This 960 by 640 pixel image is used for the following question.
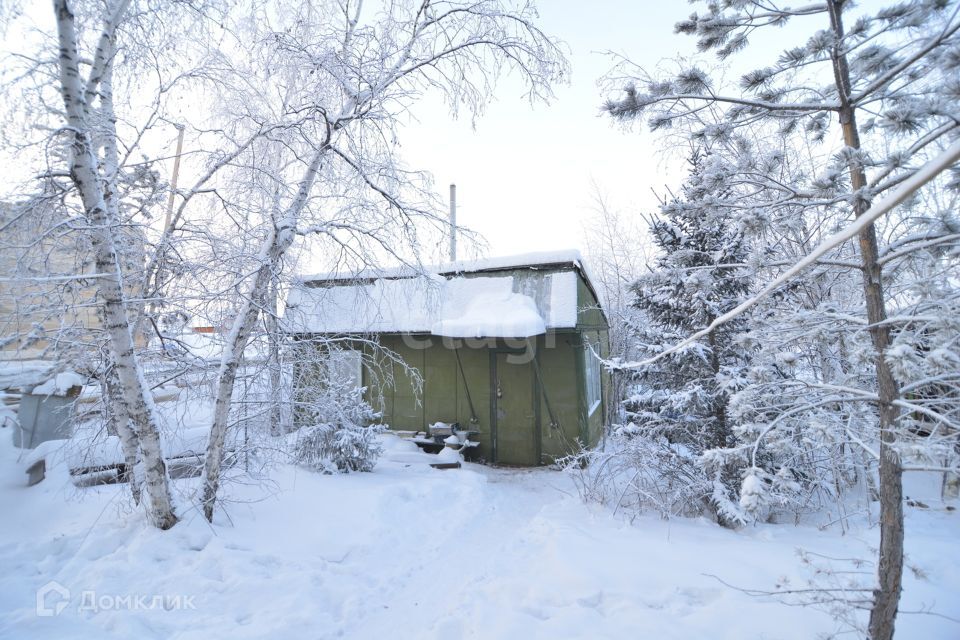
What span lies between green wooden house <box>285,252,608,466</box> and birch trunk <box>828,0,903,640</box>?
4.75 meters

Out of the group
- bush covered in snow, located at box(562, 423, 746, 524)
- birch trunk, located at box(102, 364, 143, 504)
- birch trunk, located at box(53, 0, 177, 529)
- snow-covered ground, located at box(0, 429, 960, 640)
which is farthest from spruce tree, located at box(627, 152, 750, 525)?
birch trunk, located at box(102, 364, 143, 504)

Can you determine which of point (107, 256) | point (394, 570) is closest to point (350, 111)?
point (107, 256)

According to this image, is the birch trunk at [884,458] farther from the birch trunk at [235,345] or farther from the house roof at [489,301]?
the house roof at [489,301]

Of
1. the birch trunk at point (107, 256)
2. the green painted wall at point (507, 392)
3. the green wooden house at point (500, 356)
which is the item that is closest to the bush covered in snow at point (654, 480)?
the green wooden house at point (500, 356)

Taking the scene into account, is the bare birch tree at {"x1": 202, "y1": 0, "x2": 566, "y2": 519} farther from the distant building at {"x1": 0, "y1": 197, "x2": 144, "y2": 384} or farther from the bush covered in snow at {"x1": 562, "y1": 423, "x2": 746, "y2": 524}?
the bush covered in snow at {"x1": 562, "y1": 423, "x2": 746, "y2": 524}

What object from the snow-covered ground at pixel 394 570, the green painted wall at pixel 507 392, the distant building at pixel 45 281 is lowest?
the snow-covered ground at pixel 394 570

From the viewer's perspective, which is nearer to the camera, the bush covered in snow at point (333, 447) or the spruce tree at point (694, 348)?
Result: the spruce tree at point (694, 348)

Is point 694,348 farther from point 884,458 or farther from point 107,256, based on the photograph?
point 107,256

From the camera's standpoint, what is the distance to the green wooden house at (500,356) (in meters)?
7.55

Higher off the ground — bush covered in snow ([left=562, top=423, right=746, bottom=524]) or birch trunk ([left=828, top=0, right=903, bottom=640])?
birch trunk ([left=828, top=0, right=903, bottom=640])

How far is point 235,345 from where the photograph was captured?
13.2 ft

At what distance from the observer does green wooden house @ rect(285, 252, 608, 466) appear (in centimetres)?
755

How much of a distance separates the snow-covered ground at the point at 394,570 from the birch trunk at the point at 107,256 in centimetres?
54

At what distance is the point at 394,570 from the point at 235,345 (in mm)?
2635
